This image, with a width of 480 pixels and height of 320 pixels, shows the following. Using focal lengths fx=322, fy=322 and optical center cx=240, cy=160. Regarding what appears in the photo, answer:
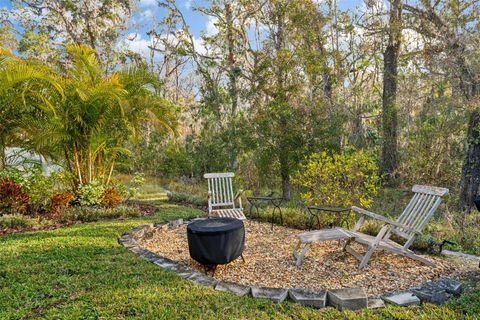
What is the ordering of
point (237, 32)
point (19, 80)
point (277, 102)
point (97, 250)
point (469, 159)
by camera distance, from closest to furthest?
1. point (97, 250)
2. point (19, 80)
3. point (469, 159)
4. point (277, 102)
5. point (237, 32)

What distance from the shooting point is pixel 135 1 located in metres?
13.8

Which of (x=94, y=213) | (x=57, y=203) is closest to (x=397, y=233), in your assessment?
(x=94, y=213)

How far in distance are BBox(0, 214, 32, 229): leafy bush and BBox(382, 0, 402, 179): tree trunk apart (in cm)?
763

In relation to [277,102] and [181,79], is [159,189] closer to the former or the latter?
[277,102]

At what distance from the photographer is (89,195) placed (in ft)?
19.9

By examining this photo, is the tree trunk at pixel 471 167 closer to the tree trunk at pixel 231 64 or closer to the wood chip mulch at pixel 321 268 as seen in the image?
the wood chip mulch at pixel 321 268

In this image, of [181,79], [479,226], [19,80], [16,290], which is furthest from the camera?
[181,79]

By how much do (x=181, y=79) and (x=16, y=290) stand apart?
1883 cm

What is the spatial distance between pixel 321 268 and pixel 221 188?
119 inches

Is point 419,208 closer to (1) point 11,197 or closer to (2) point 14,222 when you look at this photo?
(2) point 14,222

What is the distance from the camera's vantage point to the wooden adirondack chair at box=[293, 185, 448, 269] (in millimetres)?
3557

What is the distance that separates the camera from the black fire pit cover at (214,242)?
3.37m

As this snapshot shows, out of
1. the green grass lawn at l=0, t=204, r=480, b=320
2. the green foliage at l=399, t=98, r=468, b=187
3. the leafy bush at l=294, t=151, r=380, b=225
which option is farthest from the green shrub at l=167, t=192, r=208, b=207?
the green foliage at l=399, t=98, r=468, b=187

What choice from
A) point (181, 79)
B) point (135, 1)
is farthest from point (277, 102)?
point (181, 79)
